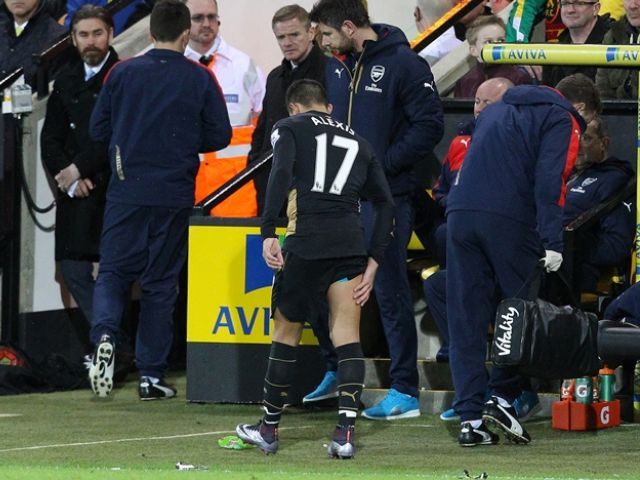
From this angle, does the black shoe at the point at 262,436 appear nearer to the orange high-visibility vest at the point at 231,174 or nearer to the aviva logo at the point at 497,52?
the aviva logo at the point at 497,52

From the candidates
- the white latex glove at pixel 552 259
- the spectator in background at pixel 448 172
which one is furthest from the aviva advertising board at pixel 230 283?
the white latex glove at pixel 552 259

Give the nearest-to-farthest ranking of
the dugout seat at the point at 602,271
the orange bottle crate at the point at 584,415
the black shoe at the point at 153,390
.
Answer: the orange bottle crate at the point at 584,415, the dugout seat at the point at 602,271, the black shoe at the point at 153,390

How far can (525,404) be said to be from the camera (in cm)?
976

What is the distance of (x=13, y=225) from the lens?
12164mm

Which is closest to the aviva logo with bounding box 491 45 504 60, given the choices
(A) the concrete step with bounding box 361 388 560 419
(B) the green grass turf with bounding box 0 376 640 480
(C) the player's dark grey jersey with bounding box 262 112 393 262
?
(C) the player's dark grey jersey with bounding box 262 112 393 262

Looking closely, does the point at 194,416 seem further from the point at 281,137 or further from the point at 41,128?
the point at 41,128

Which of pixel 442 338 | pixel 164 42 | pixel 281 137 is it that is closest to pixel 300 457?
pixel 281 137

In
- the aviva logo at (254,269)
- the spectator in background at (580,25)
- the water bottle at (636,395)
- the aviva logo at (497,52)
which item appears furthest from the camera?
the spectator in background at (580,25)

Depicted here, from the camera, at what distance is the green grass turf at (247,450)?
289 inches

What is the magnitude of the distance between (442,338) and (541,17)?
9.08 ft

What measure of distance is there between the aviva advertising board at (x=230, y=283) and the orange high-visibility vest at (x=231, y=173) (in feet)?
3.96

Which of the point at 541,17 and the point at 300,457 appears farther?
the point at 541,17

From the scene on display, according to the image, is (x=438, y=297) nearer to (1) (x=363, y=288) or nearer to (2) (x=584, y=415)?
(2) (x=584, y=415)

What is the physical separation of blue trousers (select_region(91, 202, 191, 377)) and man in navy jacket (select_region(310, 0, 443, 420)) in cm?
158
